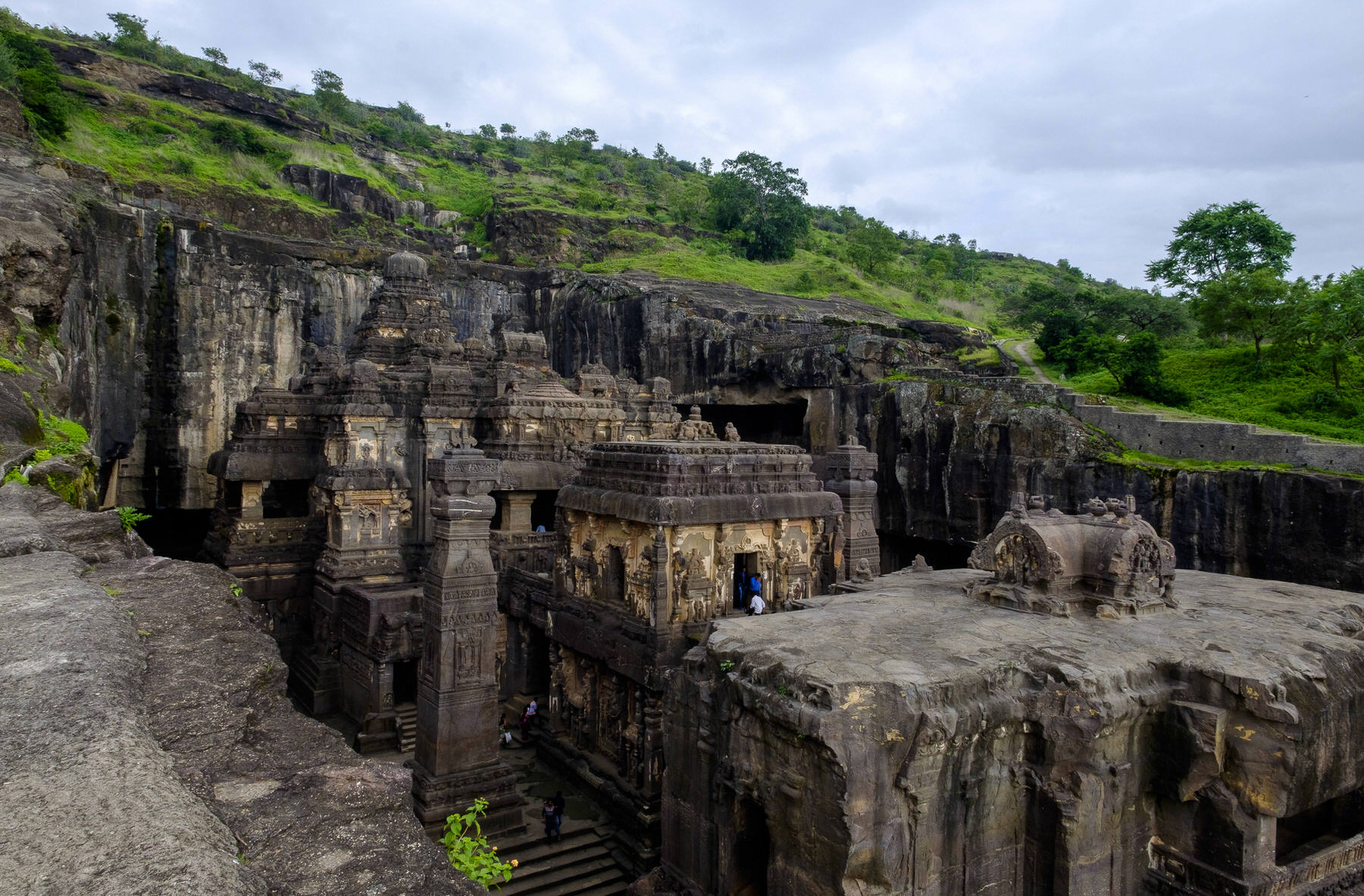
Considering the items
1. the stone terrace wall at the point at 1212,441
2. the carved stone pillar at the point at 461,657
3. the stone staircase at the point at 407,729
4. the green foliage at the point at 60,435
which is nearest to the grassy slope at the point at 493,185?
the stone terrace wall at the point at 1212,441

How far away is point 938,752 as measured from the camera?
7.85 meters

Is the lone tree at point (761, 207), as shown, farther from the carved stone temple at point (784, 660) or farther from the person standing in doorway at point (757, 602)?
the person standing in doorway at point (757, 602)

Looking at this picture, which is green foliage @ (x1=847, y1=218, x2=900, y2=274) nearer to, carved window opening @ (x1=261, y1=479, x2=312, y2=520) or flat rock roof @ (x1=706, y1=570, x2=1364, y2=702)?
carved window opening @ (x1=261, y1=479, x2=312, y2=520)

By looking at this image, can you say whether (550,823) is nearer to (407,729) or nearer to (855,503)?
(407,729)

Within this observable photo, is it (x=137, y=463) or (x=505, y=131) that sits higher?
(x=505, y=131)

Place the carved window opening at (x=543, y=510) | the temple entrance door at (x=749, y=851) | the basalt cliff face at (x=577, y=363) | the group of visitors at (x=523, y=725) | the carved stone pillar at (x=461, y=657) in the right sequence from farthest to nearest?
the carved window opening at (x=543, y=510) → the basalt cliff face at (x=577, y=363) → the group of visitors at (x=523, y=725) → the carved stone pillar at (x=461, y=657) → the temple entrance door at (x=749, y=851)

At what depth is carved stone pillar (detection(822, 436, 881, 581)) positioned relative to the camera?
53.5 ft

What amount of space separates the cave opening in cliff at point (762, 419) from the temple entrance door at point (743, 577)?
1866 cm

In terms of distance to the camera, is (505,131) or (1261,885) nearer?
(1261,885)

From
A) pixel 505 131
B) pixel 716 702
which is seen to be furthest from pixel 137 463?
pixel 505 131

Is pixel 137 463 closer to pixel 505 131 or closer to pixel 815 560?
pixel 815 560

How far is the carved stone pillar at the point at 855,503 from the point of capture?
16.3 m

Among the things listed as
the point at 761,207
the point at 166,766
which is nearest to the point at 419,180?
the point at 761,207

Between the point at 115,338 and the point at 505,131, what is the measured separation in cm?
9145
